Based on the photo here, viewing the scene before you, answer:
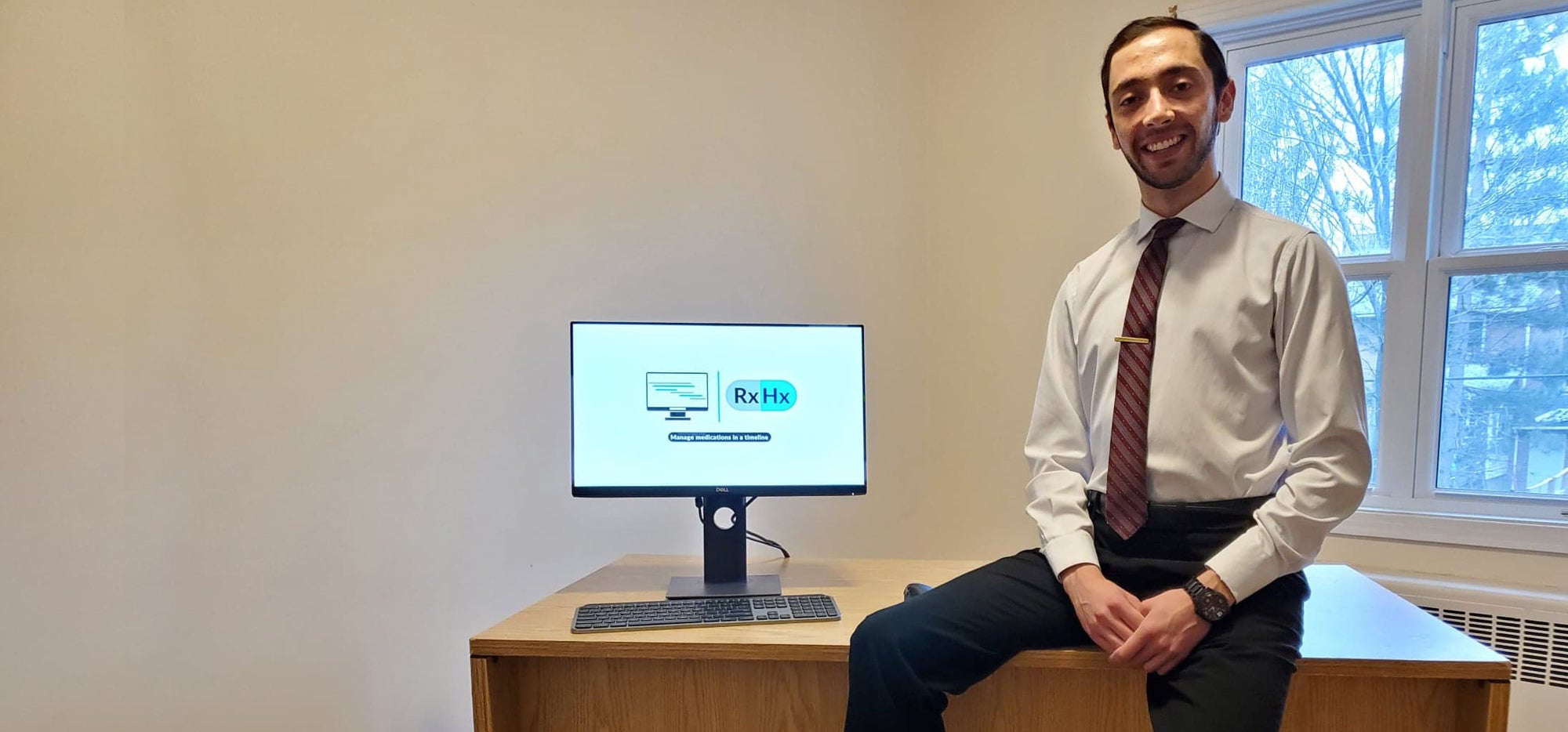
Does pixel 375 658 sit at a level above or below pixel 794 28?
below

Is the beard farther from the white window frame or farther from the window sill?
the window sill

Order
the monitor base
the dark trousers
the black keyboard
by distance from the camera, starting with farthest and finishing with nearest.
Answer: the monitor base → the black keyboard → the dark trousers

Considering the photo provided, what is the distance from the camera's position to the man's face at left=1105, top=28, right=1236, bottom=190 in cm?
122

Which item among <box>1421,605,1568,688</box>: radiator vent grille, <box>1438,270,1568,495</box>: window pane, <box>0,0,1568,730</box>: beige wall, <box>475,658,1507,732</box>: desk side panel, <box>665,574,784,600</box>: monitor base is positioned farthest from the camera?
<box>1438,270,1568,495</box>: window pane

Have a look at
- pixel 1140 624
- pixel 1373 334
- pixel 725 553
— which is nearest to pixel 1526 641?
pixel 1373 334

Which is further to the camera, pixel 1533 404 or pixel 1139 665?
pixel 1533 404

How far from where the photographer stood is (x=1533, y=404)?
1989 mm

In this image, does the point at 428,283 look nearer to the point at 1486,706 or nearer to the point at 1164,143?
the point at 1164,143

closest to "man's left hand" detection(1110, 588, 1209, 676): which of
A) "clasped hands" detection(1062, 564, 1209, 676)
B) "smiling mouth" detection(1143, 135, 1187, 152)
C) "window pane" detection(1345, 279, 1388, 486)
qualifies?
"clasped hands" detection(1062, 564, 1209, 676)

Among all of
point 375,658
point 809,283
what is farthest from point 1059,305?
point 375,658

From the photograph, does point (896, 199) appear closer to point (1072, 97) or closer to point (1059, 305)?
point (1072, 97)

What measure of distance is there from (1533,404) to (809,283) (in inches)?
74.9

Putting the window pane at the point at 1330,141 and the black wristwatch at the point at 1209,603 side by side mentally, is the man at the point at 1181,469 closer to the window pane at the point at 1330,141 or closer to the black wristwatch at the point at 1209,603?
the black wristwatch at the point at 1209,603

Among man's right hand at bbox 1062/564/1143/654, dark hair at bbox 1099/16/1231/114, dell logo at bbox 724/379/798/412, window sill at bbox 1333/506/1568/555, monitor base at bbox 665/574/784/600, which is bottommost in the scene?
window sill at bbox 1333/506/1568/555
